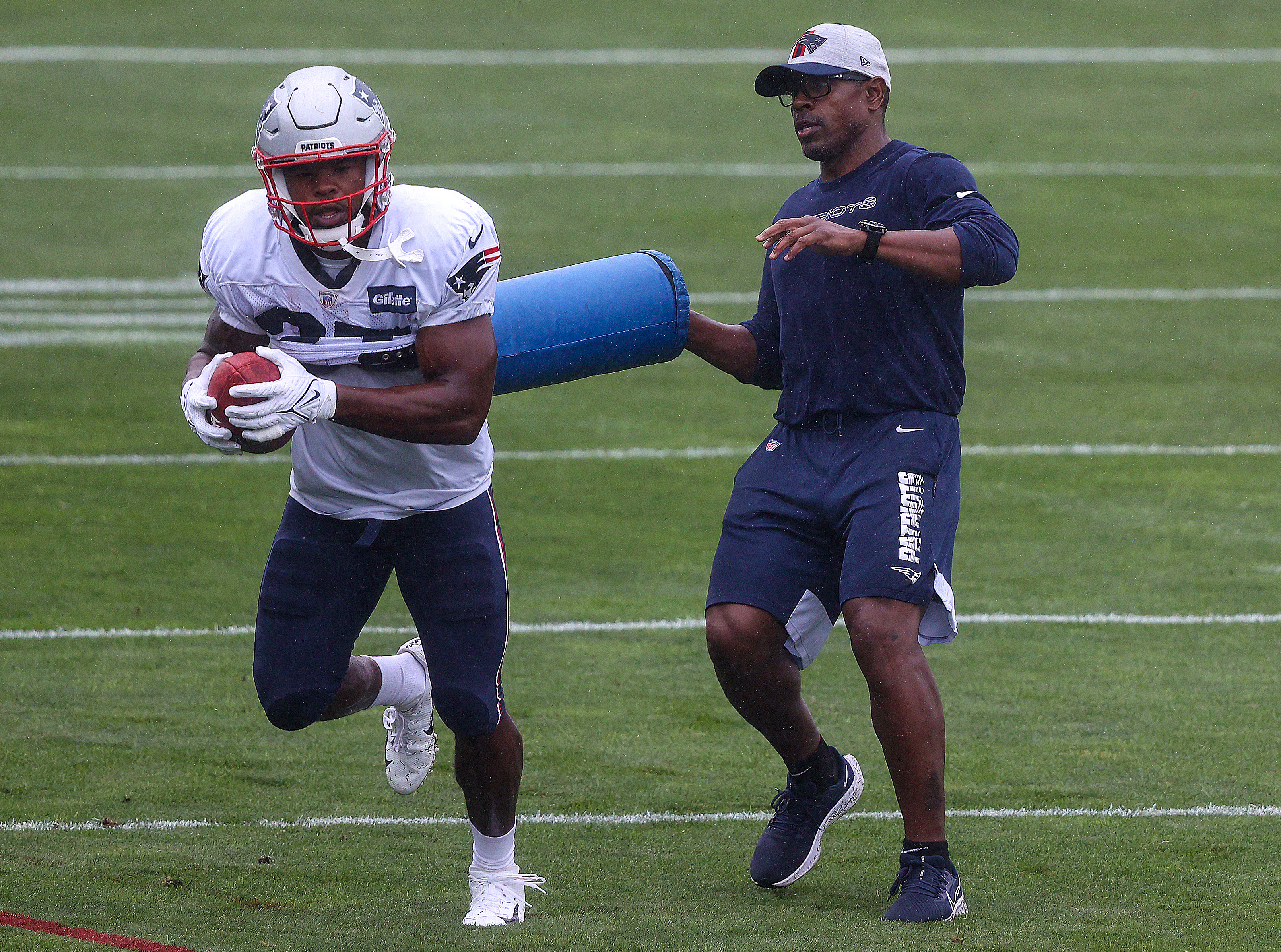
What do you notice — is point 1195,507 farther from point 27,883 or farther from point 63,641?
point 27,883

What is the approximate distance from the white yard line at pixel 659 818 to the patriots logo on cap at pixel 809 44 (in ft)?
6.89

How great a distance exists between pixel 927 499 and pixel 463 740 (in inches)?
48.9

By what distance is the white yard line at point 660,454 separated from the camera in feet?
32.7

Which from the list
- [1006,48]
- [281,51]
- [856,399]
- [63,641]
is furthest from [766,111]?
[856,399]

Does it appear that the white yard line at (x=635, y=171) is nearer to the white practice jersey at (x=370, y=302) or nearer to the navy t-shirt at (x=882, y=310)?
the navy t-shirt at (x=882, y=310)

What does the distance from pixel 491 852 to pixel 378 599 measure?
25.6 inches

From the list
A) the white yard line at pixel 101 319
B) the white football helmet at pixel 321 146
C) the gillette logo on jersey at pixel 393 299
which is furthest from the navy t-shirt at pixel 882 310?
the white yard line at pixel 101 319

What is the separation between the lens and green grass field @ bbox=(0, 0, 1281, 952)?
469 centimetres

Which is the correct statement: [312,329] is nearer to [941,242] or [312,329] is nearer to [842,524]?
[842,524]

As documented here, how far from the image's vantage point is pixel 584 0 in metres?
20.8

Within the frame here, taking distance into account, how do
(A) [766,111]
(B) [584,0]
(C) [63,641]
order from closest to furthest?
1. (C) [63,641]
2. (A) [766,111]
3. (B) [584,0]

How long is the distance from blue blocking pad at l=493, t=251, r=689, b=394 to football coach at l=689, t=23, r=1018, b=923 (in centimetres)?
26

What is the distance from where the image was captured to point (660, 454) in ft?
33.6

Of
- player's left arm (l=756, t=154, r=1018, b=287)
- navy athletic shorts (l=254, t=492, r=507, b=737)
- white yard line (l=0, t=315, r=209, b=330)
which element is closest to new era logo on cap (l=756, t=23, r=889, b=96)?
player's left arm (l=756, t=154, r=1018, b=287)
